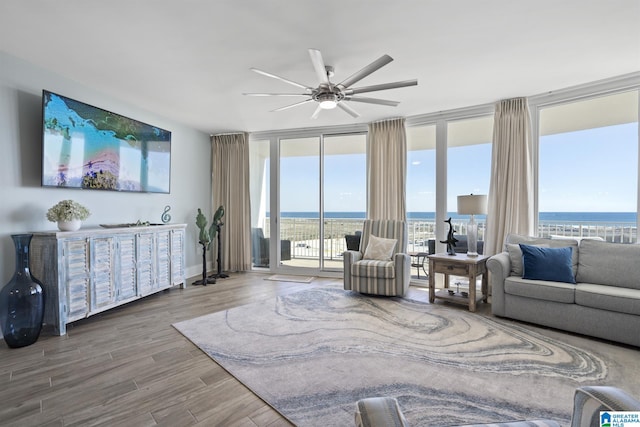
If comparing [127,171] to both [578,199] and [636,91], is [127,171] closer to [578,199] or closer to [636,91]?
[578,199]

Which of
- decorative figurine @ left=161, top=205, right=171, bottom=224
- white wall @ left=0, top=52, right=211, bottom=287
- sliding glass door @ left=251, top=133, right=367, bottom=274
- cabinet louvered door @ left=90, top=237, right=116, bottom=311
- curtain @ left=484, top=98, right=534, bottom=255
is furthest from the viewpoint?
sliding glass door @ left=251, top=133, right=367, bottom=274

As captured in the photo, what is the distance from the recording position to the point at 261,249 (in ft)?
19.9

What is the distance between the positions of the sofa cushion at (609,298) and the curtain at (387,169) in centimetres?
245

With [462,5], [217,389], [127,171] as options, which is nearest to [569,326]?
[462,5]

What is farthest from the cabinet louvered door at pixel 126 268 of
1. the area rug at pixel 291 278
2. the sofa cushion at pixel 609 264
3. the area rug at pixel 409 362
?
the sofa cushion at pixel 609 264

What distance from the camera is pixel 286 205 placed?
19.4ft

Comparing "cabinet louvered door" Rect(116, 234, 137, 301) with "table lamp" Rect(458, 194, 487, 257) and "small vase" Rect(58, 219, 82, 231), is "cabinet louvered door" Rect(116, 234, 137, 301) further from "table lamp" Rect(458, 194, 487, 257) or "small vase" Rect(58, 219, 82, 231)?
"table lamp" Rect(458, 194, 487, 257)

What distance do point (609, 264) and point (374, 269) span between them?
2.48 m

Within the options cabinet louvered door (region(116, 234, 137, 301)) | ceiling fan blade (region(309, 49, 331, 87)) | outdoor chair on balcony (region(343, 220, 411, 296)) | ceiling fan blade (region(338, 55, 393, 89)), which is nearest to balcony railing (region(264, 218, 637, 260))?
outdoor chair on balcony (region(343, 220, 411, 296))

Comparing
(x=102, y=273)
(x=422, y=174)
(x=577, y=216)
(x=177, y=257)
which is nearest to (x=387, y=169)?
(x=422, y=174)

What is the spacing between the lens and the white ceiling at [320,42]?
219 centimetres

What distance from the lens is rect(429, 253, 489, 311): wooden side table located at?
3602mm

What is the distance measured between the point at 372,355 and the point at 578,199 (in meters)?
3.59

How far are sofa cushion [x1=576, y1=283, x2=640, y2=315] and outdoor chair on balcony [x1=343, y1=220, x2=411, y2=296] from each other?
1.83 metres
